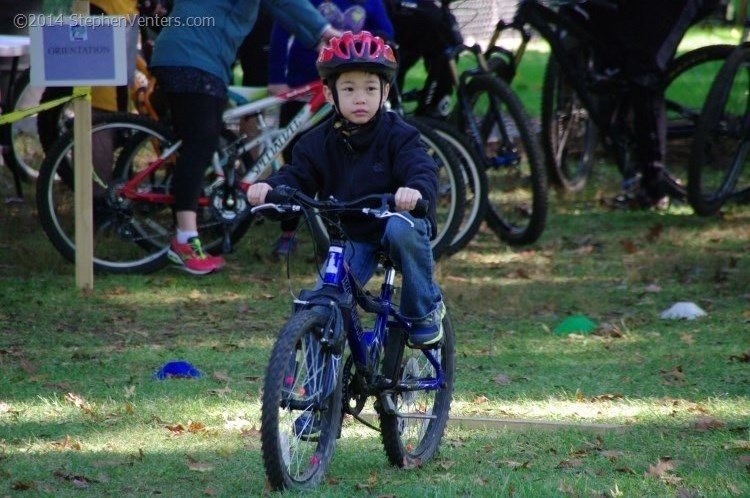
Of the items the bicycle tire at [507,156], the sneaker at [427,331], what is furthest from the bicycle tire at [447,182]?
the sneaker at [427,331]

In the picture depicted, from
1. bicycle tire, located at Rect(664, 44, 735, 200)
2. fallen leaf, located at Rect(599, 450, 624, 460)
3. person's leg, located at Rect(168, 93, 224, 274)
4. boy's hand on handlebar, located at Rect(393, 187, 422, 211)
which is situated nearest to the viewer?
boy's hand on handlebar, located at Rect(393, 187, 422, 211)

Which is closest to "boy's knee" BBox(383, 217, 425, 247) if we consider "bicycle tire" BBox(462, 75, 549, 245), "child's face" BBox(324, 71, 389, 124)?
"child's face" BBox(324, 71, 389, 124)

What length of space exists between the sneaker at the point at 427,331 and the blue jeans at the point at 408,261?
36 millimetres

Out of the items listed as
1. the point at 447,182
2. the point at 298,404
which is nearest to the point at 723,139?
the point at 447,182

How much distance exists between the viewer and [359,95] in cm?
454

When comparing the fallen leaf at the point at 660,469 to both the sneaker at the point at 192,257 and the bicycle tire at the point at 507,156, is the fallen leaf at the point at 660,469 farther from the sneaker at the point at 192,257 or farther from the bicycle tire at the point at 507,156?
the bicycle tire at the point at 507,156

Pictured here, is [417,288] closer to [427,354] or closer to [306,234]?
[427,354]

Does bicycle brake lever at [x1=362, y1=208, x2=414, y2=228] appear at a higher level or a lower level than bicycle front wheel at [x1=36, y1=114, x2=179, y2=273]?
higher

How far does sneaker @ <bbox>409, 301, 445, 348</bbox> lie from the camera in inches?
183

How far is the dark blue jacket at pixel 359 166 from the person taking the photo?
4512mm

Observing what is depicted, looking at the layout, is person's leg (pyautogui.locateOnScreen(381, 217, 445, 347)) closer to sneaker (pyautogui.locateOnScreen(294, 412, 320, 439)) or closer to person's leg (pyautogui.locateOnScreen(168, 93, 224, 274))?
sneaker (pyautogui.locateOnScreen(294, 412, 320, 439))

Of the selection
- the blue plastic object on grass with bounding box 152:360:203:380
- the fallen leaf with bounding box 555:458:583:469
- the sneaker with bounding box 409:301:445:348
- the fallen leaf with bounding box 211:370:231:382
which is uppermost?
the sneaker with bounding box 409:301:445:348

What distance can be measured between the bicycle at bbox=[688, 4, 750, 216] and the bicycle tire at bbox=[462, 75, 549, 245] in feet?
3.90

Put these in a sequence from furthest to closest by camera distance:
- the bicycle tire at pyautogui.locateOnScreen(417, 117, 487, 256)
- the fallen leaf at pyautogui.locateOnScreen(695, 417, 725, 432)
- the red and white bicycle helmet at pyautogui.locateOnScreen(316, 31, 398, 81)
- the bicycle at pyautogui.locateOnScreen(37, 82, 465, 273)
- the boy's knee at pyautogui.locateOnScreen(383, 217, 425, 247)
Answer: the bicycle tire at pyautogui.locateOnScreen(417, 117, 487, 256), the bicycle at pyautogui.locateOnScreen(37, 82, 465, 273), the fallen leaf at pyautogui.locateOnScreen(695, 417, 725, 432), the red and white bicycle helmet at pyautogui.locateOnScreen(316, 31, 398, 81), the boy's knee at pyautogui.locateOnScreen(383, 217, 425, 247)
